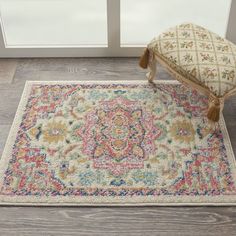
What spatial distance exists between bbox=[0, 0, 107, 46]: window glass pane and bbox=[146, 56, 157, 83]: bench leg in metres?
0.41

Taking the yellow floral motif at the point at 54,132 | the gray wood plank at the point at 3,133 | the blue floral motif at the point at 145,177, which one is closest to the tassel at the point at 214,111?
the blue floral motif at the point at 145,177

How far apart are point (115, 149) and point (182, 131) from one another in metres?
0.38

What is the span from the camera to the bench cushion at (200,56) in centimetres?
201

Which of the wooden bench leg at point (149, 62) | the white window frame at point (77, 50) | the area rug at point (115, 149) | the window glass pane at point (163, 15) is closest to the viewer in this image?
the area rug at point (115, 149)

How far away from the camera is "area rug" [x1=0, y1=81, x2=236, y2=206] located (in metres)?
1.92

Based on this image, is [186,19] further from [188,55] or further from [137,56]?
[188,55]

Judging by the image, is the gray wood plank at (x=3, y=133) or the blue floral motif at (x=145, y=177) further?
the gray wood plank at (x=3, y=133)

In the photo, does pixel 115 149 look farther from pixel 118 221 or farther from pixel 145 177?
pixel 118 221

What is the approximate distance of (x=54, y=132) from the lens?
220cm

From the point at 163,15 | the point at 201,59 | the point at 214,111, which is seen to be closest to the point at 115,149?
the point at 214,111

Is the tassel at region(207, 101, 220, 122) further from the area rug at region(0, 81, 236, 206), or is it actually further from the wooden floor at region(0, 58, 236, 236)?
the wooden floor at region(0, 58, 236, 236)

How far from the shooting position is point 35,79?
8.39 ft

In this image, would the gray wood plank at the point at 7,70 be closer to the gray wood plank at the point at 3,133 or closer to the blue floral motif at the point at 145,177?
the gray wood plank at the point at 3,133

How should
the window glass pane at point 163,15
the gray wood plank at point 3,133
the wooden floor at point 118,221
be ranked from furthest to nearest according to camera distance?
the window glass pane at point 163,15, the gray wood plank at point 3,133, the wooden floor at point 118,221
